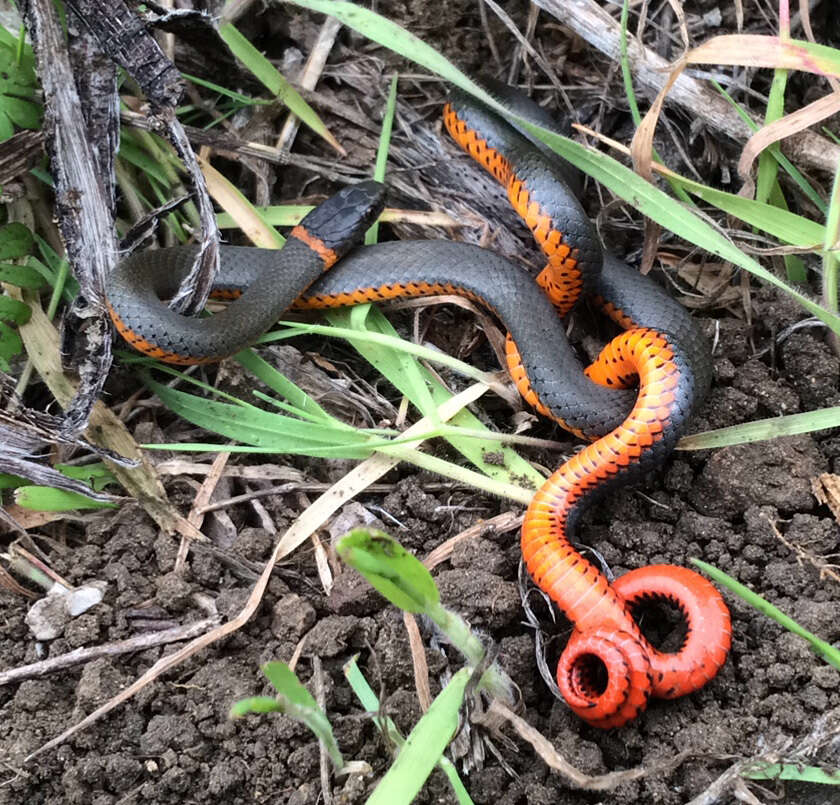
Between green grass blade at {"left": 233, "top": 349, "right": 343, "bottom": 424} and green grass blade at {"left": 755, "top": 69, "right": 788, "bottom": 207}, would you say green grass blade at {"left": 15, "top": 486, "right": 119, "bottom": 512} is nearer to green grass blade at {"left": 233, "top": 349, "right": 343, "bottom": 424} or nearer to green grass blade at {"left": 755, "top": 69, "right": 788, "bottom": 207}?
green grass blade at {"left": 233, "top": 349, "right": 343, "bottom": 424}

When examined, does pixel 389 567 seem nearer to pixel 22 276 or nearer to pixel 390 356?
pixel 390 356

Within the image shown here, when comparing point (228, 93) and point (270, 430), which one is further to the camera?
point (228, 93)

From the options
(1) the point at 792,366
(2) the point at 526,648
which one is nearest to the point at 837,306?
(1) the point at 792,366

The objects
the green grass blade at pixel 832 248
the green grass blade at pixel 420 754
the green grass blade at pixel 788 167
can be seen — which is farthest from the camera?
the green grass blade at pixel 788 167

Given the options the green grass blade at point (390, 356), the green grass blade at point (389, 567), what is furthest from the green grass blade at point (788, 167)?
the green grass blade at point (389, 567)

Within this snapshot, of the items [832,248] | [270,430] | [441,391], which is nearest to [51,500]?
[270,430]

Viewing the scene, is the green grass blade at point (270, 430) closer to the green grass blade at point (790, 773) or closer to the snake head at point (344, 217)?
the snake head at point (344, 217)
